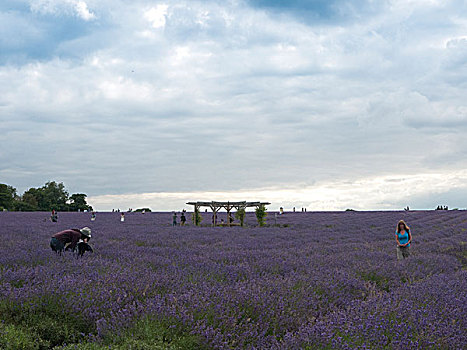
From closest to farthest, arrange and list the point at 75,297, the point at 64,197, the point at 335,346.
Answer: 1. the point at 335,346
2. the point at 75,297
3. the point at 64,197

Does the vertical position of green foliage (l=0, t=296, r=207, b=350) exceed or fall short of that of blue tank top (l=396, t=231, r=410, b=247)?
it falls short

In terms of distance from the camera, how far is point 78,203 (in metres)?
51.8

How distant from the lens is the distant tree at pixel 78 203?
50759 mm

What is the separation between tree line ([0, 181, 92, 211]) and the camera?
46.3 meters

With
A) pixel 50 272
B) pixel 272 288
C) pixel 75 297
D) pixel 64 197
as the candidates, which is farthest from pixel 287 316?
pixel 64 197

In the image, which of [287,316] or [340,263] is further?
[340,263]

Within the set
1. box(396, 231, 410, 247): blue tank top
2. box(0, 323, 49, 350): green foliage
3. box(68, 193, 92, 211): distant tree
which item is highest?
box(68, 193, 92, 211): distant tree

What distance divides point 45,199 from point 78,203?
152 inches

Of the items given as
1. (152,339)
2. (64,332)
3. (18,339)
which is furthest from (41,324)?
(152,339)

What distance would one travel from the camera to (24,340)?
3.43 meters

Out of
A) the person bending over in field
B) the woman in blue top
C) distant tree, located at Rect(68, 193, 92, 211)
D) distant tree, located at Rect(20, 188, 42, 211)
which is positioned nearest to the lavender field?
the person bending over in field

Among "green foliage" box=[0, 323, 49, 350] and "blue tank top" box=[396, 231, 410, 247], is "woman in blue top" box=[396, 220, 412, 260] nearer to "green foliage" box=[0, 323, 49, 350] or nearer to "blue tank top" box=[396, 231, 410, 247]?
"blue tank top" box=[396, 231, 410, 247]

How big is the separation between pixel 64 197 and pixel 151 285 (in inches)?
2019

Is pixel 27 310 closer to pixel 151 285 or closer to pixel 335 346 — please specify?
pixel 151 285
